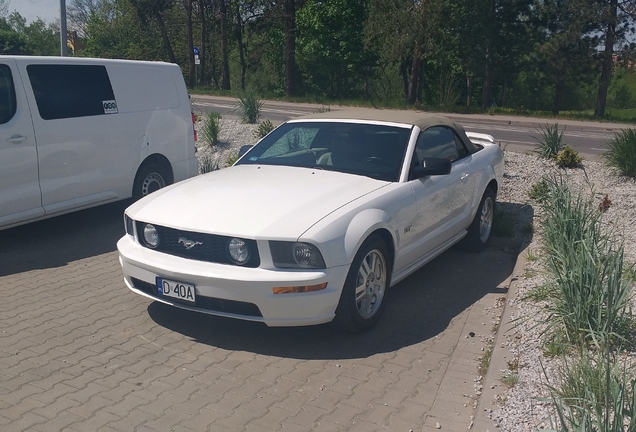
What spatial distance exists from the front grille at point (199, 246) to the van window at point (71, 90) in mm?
3146

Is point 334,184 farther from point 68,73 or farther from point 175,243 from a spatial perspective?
point 68,73

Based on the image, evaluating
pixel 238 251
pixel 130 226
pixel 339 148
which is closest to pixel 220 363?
pixel 238 251

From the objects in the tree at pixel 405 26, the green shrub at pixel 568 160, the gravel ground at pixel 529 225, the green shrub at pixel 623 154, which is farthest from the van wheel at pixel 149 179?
the tree at pixel 405 26

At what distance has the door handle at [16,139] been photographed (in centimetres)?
721

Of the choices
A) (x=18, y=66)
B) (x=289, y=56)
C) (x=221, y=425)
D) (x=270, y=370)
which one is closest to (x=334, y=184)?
(x=270, y=370)

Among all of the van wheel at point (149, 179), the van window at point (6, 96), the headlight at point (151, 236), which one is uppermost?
the van window at point (6, 96)

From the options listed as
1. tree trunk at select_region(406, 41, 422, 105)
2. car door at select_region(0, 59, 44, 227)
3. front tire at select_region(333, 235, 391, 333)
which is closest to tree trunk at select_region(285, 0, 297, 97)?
tree trunk at select_region(406, 41, 422, 105)

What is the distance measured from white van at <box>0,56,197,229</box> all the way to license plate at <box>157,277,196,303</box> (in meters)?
2.98

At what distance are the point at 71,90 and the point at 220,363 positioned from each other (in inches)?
175

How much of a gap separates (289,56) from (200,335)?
3920 centimetres

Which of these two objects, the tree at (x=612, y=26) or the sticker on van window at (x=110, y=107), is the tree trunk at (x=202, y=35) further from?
the sticker on van window at (x=110, y=107)

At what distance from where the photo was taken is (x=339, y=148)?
648 cm

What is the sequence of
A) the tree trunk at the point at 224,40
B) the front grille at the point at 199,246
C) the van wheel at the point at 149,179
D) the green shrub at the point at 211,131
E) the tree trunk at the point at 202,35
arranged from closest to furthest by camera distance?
the front grille at the point at 199,246 < the van wheel at the point at 149,179 < the green shrub at the point at 211,131 < the tree trunk at the point at 224,40 < the tree trunk at the point at 202,35

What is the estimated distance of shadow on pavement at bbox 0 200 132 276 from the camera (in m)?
7.26
